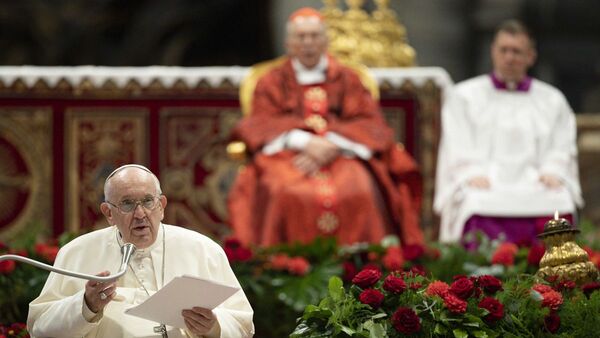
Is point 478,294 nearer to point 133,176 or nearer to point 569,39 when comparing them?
point 133,176

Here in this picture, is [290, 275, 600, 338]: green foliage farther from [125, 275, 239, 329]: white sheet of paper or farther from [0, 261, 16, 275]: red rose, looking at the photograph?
[0, 261, 16, 275]: red rose

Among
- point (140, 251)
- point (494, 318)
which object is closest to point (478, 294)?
point (494, 318)

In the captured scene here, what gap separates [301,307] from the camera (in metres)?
9.30

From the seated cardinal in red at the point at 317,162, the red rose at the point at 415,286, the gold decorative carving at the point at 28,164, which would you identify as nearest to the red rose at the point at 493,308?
the red rose at the point at 415,286

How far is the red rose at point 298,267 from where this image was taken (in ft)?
31.4

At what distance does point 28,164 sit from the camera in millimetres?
12125

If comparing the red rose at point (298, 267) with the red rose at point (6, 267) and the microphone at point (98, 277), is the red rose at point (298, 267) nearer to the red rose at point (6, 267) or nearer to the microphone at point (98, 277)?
the red rose at point (6, 267)

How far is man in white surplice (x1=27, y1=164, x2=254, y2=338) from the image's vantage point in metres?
6.43

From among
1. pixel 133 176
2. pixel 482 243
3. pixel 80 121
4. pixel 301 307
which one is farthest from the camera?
pixel 80 121

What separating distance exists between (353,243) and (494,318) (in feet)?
12.8

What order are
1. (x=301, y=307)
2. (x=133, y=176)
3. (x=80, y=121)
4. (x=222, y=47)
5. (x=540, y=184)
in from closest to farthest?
(x=133, y=176)
(x=301, y=307)
(x=540, y=184)
(x=80, y=121)
(x=222, y=47)

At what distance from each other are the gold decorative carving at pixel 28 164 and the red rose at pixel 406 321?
574 centimetres

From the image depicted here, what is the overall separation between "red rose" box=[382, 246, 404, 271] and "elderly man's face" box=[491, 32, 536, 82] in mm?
1868

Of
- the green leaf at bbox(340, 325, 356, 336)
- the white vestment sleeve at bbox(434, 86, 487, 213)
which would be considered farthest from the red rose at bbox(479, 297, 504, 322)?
the white vestment sleeve at bbox(434, 86, 487, 213)
